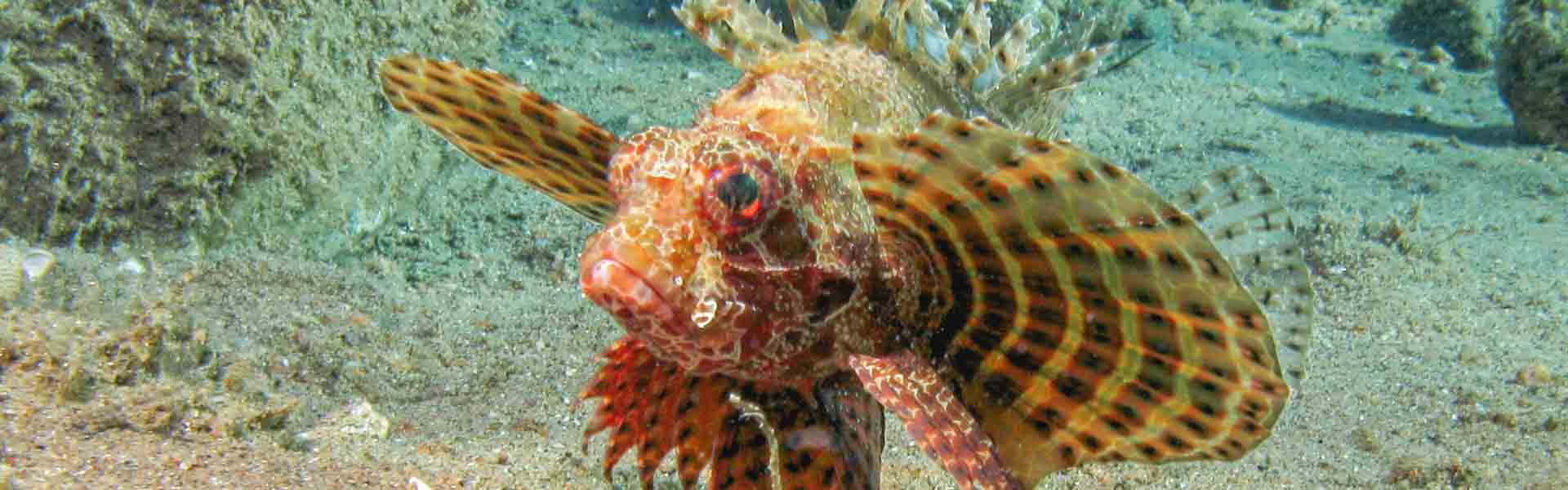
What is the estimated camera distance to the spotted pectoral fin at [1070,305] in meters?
1.82

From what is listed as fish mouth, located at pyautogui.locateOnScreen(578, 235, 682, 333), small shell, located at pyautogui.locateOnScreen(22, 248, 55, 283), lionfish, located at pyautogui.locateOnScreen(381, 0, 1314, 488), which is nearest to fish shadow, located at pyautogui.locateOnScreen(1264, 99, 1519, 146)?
lionfish, located at pyautogui.locateOnScreen(381, 0, 1314, 488)

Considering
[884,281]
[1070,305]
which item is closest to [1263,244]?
[1070,305]

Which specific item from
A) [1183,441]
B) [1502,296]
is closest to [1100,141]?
[1502,296]

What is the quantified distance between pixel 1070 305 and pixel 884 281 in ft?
1.56

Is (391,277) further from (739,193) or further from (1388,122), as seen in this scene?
(1388,122)

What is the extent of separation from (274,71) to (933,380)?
16.7 feet

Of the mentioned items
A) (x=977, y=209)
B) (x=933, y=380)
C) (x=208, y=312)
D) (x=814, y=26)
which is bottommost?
(x=208, y=312)

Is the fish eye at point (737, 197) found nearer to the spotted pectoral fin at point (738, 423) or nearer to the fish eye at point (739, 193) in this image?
the fish eye at point (739, 193)

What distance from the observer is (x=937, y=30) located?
10.8 ft

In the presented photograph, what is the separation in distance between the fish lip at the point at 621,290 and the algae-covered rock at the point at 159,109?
15.1 feet

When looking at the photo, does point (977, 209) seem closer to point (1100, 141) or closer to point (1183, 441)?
point (1183, 441)

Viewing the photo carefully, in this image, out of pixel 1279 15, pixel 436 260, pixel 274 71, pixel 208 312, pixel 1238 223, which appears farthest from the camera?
pixel 1279 15

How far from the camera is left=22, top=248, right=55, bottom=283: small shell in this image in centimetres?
450

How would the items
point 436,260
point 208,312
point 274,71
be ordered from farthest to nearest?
point 436,260 < point 274,71 < point 208,312
